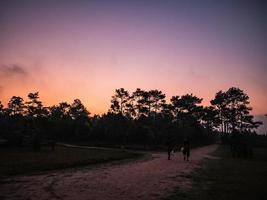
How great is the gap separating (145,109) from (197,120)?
22407mm

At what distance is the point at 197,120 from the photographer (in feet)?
303

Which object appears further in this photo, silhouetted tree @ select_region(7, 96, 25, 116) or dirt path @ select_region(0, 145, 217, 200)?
silhouetted tree @ select_region(7, 96, 25, 116)

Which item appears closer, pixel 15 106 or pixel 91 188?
pixel 91 188

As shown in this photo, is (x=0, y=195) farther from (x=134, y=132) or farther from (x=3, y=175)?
(x=134, y=132)

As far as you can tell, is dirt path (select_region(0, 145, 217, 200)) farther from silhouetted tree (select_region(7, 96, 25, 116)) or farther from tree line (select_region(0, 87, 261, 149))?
silhouetted tree (select_region(7, 96, 25, 116))

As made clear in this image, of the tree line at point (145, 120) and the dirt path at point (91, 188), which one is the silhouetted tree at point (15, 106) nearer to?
the tree line at point (145, 120)

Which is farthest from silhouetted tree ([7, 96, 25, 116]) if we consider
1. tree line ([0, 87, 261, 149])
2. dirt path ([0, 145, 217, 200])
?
dirt path ([0, 145, 217, 200])

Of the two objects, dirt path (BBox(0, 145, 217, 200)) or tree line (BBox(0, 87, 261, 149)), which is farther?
tree line (BBox(0, 87, 261, 149))

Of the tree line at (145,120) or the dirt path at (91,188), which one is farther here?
the tree line at (145,120)

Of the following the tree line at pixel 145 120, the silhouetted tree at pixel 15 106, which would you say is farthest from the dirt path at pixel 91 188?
the silhouetted tree at pixel 15 106

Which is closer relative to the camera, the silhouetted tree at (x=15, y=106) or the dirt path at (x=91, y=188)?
the dirt path at (x=91, y=188)

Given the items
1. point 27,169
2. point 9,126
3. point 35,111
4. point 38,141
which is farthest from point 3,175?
point 35,111

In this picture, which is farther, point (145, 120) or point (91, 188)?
point (145, 120)

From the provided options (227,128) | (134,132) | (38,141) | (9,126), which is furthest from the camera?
(227,128)
